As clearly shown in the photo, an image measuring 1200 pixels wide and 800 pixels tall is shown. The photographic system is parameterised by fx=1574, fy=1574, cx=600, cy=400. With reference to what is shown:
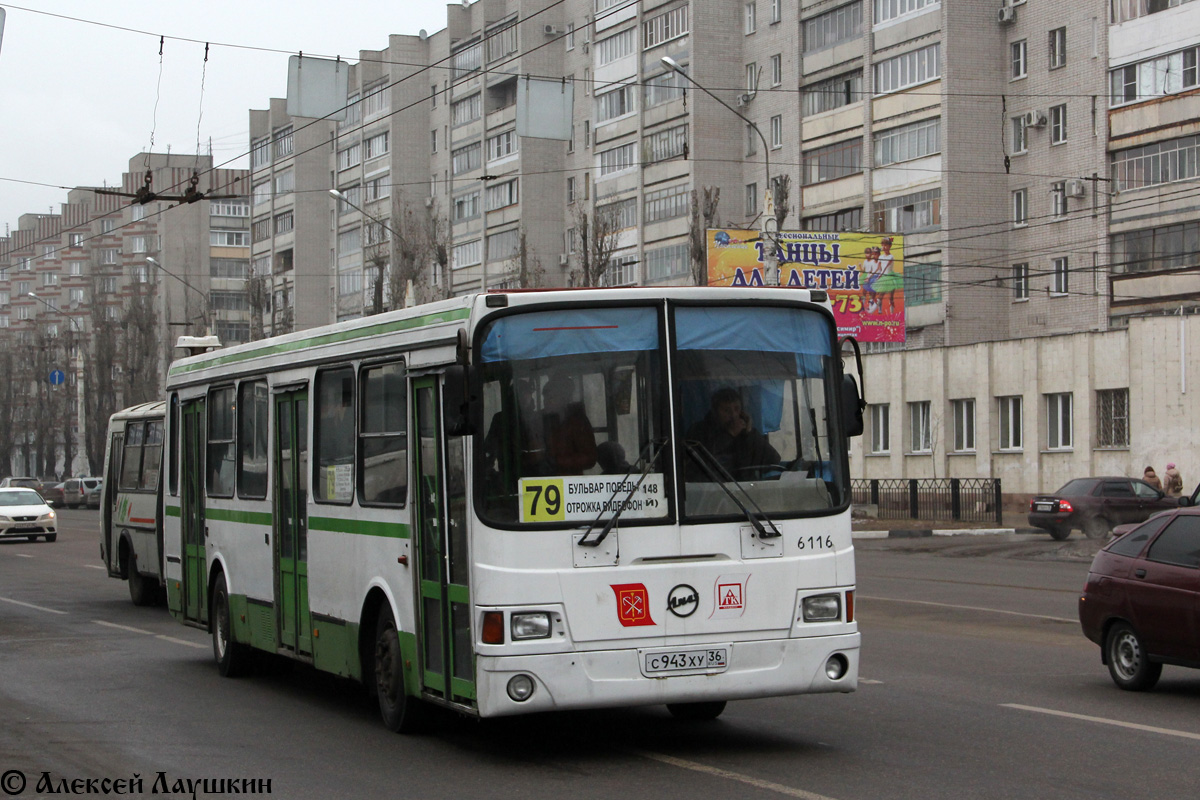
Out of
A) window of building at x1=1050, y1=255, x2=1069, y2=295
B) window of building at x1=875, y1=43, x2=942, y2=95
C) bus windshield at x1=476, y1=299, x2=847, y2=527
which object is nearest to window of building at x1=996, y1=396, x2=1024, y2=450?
window of building at x1=1050, y1=255, x2=1069, y2=295

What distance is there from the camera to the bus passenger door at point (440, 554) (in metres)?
8.43

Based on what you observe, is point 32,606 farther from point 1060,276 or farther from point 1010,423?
point 1060,276

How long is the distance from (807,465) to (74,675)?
7278 millimetres

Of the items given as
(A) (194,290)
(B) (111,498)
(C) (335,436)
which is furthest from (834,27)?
(C) (335,436)

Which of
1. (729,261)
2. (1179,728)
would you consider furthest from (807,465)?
(729,261)

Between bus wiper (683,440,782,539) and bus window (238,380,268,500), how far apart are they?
4698mm

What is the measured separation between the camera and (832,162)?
57.1m

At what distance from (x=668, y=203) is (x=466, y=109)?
18224 mm

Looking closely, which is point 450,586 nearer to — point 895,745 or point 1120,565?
point 895,745

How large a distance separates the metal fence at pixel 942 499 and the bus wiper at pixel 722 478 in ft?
109

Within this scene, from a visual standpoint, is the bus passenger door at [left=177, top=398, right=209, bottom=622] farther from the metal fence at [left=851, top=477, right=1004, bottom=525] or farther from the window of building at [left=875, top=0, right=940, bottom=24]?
the window of building at [left=875, top=0, right=940, bottom=24]

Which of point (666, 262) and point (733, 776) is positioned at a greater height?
point (666, 262)

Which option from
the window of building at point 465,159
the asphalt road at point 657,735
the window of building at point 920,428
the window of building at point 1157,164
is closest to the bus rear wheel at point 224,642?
the asphalt road at point 657,735

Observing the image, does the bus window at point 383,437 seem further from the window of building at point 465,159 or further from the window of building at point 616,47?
the window of building at point 465,159
